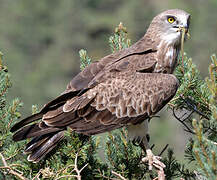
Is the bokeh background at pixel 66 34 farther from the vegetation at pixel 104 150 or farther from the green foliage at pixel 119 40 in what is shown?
the vegetation at pixel 104 150

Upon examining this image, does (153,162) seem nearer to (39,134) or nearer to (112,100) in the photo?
(112,100)

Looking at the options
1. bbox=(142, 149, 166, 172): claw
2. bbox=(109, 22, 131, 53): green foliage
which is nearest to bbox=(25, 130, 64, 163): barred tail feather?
bbox=(142, 149, 166, 172): claw

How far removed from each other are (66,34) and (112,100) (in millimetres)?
39843

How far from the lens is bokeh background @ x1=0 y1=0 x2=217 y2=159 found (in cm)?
3594

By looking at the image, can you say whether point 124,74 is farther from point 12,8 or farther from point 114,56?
point 12,8

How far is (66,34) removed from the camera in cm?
4391

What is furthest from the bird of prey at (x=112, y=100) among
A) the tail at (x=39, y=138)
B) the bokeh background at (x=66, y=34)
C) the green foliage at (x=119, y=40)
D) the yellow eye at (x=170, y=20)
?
the bokeh background at (x=66, y=34)

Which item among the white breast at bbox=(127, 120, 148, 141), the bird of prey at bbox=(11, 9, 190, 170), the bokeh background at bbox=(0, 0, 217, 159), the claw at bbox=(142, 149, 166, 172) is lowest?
the claw at bbox=(142, 149, 166, 172)

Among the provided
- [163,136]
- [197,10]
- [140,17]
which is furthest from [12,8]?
[163,136]

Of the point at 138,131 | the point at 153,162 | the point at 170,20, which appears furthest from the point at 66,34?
the point at 153,162

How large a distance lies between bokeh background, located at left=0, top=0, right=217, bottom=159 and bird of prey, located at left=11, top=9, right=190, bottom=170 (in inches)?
1146

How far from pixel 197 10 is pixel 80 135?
4318 centimetres

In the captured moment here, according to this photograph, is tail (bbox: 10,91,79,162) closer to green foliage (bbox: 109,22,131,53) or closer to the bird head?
green foliage (bbox: 109,22,131,53)

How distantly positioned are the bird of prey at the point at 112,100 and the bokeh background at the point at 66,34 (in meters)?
29.1
